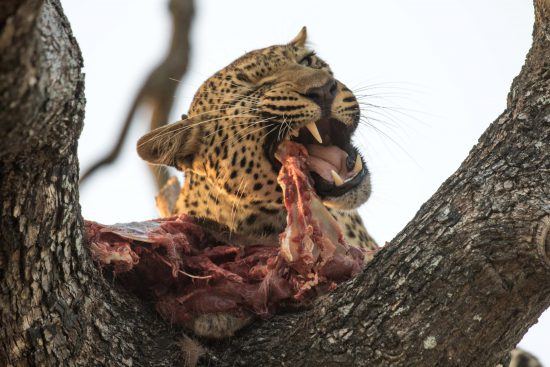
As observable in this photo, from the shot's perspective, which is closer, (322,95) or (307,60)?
(322,95)

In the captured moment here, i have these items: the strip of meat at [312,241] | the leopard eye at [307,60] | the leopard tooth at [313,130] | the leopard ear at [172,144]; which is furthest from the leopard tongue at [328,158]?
the leopard eye at [307,60]

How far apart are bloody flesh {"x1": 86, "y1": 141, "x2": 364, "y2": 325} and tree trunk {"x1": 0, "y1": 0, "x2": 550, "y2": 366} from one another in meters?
0.32

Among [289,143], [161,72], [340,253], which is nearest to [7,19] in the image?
[340,253]

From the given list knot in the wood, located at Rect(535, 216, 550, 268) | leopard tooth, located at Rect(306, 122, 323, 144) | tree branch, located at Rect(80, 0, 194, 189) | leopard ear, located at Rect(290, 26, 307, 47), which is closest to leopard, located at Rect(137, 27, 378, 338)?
leopard tooth, located at Rect(306, 122, 323, 144)

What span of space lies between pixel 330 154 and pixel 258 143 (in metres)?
0.46

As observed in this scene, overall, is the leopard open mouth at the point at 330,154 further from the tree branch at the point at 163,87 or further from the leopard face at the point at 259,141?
the tree branch at the point at 163,87

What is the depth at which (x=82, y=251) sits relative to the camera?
384 cm

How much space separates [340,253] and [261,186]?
3.60ft

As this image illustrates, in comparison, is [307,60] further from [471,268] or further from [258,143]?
[471,268]

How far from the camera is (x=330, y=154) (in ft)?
17.9

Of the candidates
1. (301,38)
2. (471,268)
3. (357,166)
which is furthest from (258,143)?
(471,268)

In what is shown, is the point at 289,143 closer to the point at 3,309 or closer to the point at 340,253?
the point at 340,253

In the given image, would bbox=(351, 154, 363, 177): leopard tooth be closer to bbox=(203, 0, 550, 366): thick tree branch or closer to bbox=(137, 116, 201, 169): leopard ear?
bbox=(137, 116, 201, 169): leopard ear

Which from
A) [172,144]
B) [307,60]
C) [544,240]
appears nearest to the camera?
[544,240]
